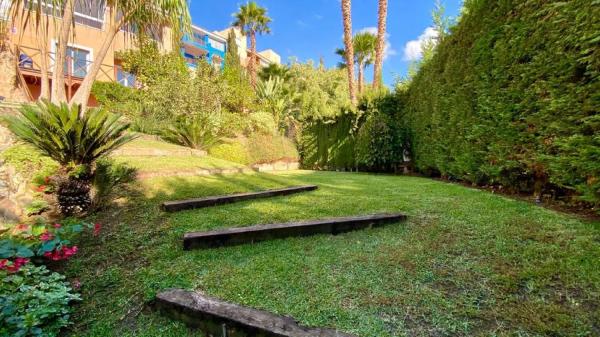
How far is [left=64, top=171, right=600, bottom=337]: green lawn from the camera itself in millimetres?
1336

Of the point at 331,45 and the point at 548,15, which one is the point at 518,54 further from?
the point at 331,45

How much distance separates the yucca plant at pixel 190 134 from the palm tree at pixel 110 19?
206 centimetres

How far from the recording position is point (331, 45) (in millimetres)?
22297

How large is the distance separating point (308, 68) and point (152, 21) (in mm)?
19694

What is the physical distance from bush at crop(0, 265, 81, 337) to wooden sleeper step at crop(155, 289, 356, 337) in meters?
0.47

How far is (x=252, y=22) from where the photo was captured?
23.5 m

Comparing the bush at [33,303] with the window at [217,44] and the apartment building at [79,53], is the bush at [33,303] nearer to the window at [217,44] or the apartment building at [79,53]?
the apartment building at [79,53]

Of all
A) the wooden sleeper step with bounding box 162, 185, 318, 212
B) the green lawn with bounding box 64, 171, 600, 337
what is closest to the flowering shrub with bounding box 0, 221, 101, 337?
the green lawn with bounding box 64, 171, 600, 337

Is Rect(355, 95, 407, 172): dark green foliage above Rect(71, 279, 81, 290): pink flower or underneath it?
above

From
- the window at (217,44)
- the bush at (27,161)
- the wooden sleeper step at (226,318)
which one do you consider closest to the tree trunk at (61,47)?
the bush at (27,161)

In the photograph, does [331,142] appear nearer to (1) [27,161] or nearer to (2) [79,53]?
(1) [27,161]

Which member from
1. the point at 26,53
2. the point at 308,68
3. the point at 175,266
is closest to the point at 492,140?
the point at 175,266

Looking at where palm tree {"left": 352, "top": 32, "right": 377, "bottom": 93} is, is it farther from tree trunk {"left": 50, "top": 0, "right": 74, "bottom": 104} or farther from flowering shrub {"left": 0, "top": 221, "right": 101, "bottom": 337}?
flowering shrub {"left": 0, "top": 221, "right": 101, "bottom": 337}

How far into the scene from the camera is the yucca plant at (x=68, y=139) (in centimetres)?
280
